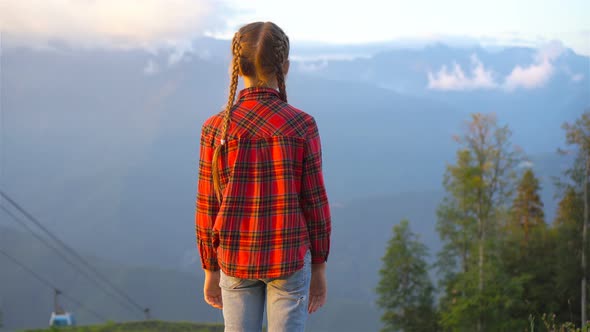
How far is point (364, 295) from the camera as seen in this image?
134875 mm

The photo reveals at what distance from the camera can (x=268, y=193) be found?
2.08 m

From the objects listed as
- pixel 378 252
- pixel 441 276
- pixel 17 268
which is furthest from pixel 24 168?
pixel 441 276

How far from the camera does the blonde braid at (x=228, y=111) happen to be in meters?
2.11

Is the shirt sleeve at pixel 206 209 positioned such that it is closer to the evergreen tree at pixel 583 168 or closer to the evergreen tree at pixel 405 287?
the evergreen tree at pixel 405 287

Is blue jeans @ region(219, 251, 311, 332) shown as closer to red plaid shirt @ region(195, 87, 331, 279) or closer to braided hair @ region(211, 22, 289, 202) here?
red plaid shirt @ region(195, 87, 331, 279)

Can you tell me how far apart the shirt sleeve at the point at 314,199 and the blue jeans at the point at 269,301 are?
61mm

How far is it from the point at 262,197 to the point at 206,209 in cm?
27

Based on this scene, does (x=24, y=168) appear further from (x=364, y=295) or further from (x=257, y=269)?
(x=257, y=269)

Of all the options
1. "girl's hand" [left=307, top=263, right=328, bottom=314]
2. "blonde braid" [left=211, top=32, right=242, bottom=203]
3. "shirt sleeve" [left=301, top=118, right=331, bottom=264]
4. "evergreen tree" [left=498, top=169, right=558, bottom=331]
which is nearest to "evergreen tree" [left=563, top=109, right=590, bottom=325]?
"evergreen tree" [left=498, top=169, right=558, bottom=331]

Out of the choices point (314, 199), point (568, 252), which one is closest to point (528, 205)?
point (568, 252)

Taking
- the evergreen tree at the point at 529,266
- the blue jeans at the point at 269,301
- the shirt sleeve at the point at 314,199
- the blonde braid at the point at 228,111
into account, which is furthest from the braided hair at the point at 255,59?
the evergreen tree at the point at 529,266

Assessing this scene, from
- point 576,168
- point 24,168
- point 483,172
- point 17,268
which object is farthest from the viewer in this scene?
point 24,168

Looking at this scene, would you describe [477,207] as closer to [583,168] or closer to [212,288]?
[583,168]

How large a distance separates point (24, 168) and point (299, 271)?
218 meters
